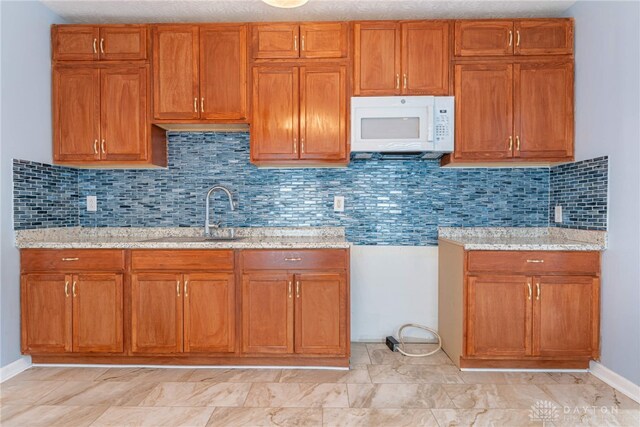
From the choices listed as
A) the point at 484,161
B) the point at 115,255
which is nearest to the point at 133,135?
the point at 115,255

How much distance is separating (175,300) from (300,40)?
1.96 metres

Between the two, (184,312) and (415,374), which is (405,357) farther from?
(184,312)

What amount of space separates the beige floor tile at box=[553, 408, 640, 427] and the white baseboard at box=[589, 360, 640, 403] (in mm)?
161

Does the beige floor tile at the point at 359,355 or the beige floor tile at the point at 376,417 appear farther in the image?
the beige floor tile at the point at 359,355

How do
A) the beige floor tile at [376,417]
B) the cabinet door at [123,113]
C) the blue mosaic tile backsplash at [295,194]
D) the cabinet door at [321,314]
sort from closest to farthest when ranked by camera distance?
the beige floor tile at [376,417] < the cabinet door at [321,314] < the cabinet door at [123,113] < the blue mosaic tile backsplash at [295,194]

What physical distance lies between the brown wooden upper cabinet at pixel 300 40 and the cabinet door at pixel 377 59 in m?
0.12

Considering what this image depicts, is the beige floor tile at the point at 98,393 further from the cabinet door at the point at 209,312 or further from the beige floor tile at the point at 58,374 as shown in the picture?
the cabinet door at the point at 209,312

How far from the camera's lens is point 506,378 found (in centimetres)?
233

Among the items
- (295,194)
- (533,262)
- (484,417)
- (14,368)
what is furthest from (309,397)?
(14,368)

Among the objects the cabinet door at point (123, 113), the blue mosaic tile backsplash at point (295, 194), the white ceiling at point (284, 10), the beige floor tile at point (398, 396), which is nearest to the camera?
the beige floor tile at point (398, 396)

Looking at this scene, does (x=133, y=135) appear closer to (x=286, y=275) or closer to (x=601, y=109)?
(x=286, y=275)

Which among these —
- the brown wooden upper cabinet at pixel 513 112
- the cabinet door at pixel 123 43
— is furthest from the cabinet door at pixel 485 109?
the cabinet door at pixel 123 43

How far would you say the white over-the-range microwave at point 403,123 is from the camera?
257cm

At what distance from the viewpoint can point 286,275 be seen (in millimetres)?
2445
